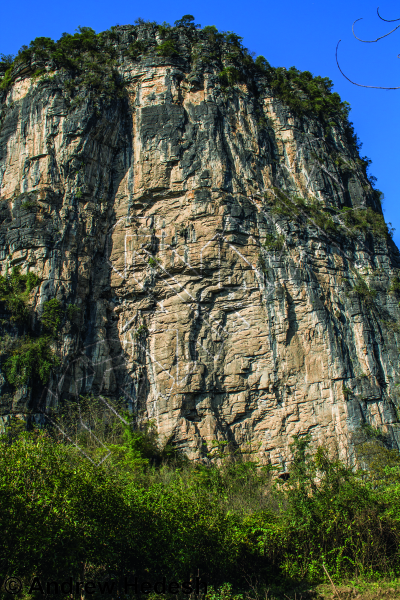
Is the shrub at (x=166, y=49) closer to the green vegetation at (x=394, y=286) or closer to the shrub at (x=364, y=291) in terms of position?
Result: the shrub at (x=364, y=291)

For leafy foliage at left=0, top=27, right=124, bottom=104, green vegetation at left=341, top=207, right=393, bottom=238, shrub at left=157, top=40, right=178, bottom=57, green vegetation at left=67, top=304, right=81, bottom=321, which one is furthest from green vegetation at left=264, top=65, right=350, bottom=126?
green vegetation at left=67, top=304, right=81, bottom=321

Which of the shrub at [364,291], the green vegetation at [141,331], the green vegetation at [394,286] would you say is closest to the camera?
the green vegetation at [141,331]

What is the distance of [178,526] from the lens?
37.2ft

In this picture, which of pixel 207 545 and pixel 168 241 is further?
pixel 168 241

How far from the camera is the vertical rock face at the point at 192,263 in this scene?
72.8 ft

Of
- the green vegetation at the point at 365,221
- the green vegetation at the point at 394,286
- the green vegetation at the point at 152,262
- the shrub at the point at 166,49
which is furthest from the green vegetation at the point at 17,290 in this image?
the green vegetation at the point at 394,286

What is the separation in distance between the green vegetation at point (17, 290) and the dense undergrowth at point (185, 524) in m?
7.08

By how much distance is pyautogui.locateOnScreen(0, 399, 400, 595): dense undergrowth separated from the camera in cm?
925

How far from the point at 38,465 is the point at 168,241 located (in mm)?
15878

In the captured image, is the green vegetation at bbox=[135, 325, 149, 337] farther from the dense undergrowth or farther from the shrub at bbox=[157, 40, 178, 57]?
the shrub at bbox=[157, 40, 178, 57]

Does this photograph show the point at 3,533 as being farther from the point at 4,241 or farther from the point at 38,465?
the point at 4,241

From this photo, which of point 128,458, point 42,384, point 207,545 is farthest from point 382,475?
point 42,384

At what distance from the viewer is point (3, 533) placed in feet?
28.9

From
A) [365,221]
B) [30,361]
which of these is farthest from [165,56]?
[30,361]
